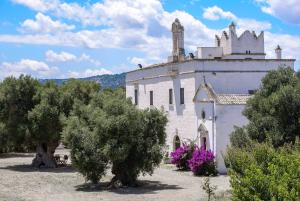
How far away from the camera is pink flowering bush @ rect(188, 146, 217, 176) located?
3391cm

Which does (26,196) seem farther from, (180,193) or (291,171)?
(291,171)

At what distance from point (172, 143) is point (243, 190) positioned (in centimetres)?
2841

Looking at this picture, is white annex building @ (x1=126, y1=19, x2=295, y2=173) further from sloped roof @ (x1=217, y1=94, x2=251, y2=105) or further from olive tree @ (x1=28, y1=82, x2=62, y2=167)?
olive tree @ (x1=28, y1=82, x2=62, y2=167)

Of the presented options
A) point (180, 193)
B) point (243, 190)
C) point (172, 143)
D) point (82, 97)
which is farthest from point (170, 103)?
point (243, 190)

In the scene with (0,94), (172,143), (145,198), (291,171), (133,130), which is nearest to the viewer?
(291,171)

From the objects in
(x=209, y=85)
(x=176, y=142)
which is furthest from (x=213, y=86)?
(x=176, y=142)

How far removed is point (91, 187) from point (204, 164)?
8111 millimetres

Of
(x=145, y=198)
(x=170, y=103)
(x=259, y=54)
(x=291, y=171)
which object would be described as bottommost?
(x=145, y=198)

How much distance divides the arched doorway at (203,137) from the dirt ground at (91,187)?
7.55 ft

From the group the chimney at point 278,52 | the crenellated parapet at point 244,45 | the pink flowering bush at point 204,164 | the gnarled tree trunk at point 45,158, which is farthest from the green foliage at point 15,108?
the chimney at point 278,52

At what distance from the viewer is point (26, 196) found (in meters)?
26.5

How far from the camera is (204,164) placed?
33906 mm

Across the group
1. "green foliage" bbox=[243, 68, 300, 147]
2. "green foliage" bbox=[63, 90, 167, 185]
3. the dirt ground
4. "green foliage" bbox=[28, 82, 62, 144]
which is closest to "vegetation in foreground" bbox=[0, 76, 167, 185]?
"green foliage" bbox=[63, 90, 167, 185]

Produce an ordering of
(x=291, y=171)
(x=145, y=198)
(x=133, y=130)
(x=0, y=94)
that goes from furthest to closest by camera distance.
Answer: (x=0, y=94), (x=133, y=130), (x=145, y=198), (x=291, y=171)
